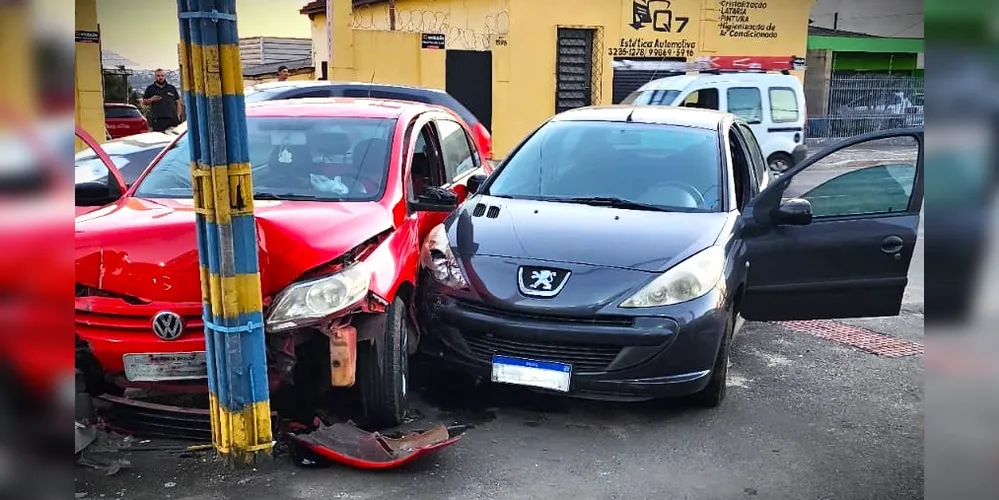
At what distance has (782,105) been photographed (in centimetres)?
1415

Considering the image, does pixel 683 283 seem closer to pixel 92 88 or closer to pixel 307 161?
pixel 307 161

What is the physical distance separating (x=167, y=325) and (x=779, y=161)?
41.7 ft

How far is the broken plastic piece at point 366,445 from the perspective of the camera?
3568mm

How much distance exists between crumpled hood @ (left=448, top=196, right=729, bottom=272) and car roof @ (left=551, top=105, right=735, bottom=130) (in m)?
1.06

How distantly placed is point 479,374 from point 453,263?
0.63 metres

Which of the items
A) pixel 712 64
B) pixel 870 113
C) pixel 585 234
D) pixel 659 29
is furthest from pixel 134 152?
pixel 870 113

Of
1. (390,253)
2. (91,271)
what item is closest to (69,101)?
(91,271)

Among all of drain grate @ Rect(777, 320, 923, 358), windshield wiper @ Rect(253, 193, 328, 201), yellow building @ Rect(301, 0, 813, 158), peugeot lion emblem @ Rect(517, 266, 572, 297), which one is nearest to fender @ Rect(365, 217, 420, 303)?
windshield wiper @ Rect(253, 193, 328, 201)

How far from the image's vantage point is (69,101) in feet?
2.88

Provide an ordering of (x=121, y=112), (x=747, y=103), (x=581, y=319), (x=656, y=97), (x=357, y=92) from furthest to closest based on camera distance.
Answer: (x=121, y=112) → (x=747, y=103) → (x=656, y=97) → (x=357, y=92) → (x=581, y=319)

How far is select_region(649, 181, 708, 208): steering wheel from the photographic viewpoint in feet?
16.5

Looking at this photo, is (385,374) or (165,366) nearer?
Result: (165,366)

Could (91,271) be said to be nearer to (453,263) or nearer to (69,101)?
(453,263)

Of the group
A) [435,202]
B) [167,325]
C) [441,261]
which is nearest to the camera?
[167,325]
